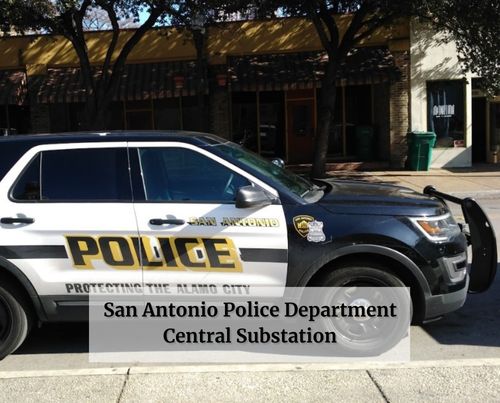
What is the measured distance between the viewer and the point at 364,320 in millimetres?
4445

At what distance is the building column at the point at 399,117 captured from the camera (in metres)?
18.7

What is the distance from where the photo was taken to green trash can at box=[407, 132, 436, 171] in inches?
704

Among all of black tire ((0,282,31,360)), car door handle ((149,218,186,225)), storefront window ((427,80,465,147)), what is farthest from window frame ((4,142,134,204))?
storefront window ((427,80,465,147))

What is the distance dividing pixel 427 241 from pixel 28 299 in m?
3.01

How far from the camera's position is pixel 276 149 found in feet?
66.2

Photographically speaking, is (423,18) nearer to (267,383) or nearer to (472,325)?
(472,325)

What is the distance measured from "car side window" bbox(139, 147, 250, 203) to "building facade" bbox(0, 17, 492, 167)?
13.9 m

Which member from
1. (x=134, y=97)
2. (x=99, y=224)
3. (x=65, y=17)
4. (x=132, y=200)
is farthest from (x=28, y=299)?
(x=134, y=97)

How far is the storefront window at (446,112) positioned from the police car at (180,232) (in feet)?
49.6

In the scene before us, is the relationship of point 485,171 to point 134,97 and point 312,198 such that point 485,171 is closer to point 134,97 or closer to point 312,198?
point 134,97

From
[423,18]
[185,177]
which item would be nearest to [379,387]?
[185,177]

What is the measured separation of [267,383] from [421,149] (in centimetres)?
1520

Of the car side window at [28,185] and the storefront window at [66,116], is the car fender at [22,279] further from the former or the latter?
the storefront window at [66,116]

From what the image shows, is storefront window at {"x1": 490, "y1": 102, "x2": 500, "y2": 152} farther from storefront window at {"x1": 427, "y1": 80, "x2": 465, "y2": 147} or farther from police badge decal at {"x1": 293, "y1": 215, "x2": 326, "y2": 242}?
police badge decal at {"x1": 293, "y1": 215, "x2": 326, "y2": 242}
